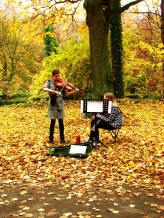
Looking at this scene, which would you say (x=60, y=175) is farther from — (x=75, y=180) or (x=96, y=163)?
(x=96, y=163)

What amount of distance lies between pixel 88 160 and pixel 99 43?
676 centimetres

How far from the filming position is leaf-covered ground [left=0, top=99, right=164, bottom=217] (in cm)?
593

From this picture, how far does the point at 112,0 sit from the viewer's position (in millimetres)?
12523

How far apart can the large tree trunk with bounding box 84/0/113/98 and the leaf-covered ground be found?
205cm

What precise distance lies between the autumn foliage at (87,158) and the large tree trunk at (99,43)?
6.08 feet

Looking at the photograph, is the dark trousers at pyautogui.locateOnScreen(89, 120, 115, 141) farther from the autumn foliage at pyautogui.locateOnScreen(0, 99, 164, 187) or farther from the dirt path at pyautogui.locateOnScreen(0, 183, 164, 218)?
the dirt path at pyautogui.locateOnScreen(0, 183, 164, 218)

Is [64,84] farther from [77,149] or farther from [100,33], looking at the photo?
[100,33]

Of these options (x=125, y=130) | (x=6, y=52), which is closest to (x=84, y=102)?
(x=125, y=130)

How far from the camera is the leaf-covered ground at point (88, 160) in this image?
5.93m

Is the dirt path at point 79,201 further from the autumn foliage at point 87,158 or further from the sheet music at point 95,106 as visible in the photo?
the sheet music at point 95,106

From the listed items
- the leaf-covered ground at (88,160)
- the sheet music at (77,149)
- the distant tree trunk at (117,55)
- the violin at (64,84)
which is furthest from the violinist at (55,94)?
the distant tree trunk at (117,55)

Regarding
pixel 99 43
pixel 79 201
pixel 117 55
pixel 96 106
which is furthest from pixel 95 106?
pixel 117 55

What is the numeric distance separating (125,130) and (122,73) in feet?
28.6

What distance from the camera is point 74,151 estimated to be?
7445 millimetres
